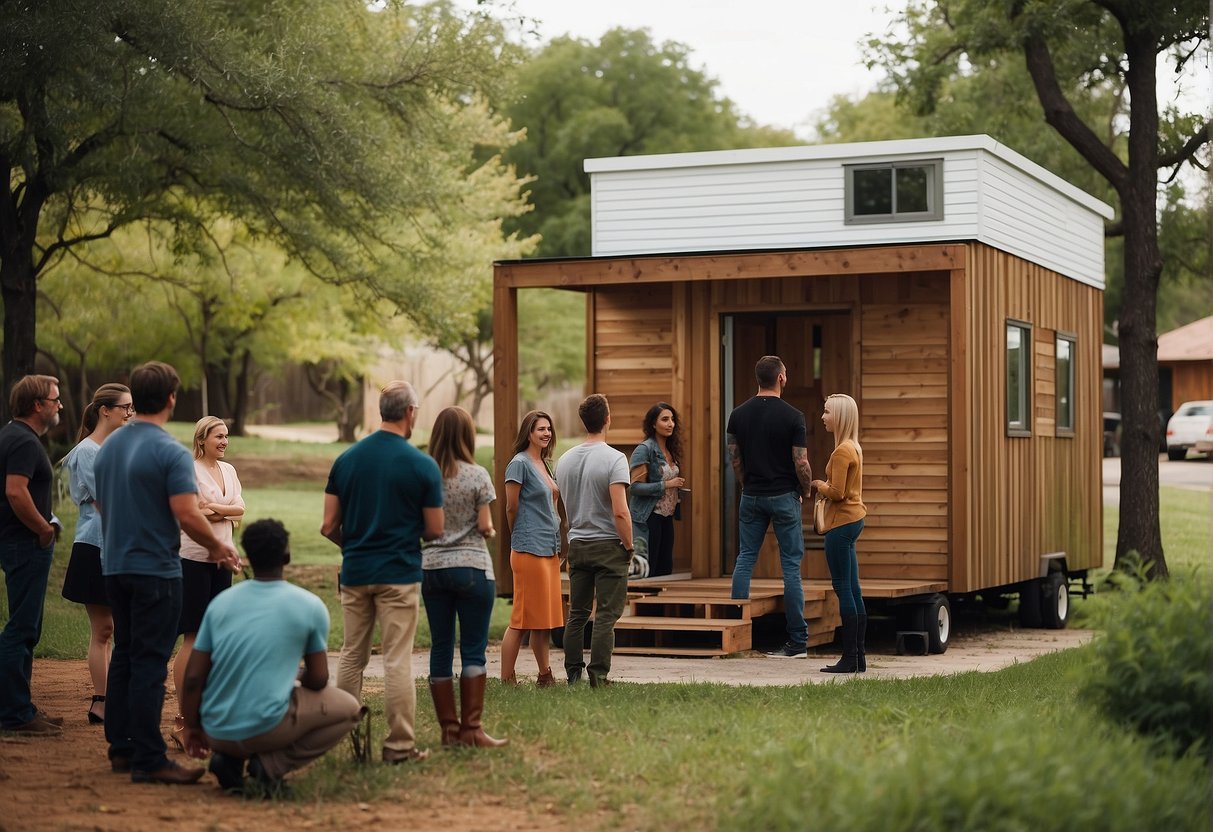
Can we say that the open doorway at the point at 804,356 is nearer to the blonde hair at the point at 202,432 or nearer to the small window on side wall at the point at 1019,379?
the small window on side wall at the point at 1019,379

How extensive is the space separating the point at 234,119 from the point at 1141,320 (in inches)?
396

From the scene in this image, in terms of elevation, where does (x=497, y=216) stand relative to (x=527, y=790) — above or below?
above

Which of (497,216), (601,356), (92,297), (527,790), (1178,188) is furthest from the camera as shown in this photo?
(497,216)

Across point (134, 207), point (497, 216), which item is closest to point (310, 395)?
point (497, 216)

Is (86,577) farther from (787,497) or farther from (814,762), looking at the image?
(787,497)

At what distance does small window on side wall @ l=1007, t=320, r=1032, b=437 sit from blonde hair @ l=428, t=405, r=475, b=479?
7.52 meters

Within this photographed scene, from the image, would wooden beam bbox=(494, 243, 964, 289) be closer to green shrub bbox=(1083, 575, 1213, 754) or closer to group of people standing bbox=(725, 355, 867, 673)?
group of people standing bbox=(725, 355, 867, 673)

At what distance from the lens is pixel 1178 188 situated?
74.8 ft

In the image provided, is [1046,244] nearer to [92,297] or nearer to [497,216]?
[92,297]

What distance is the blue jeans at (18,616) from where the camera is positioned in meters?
8.35

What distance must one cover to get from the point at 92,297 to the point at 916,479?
61.2 feet

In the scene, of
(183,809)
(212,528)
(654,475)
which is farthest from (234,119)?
(183,809)

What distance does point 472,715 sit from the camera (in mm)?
7723

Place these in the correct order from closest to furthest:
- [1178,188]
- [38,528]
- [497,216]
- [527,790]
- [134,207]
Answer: [527,790]
[38,528]
[134,207]
[1178,188]
[497,216]
